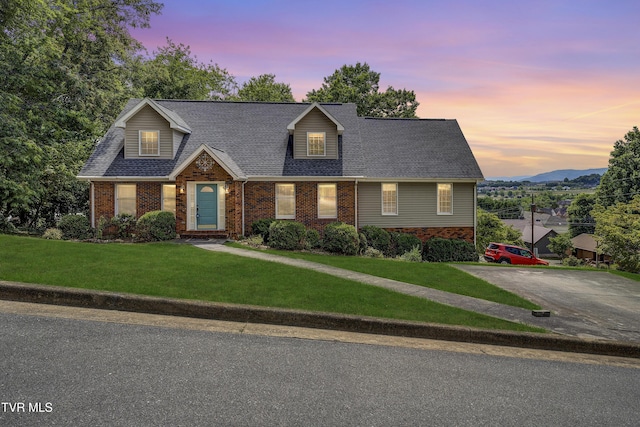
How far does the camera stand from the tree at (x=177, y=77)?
1180 inches

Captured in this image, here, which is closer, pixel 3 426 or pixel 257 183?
pixel 3 426

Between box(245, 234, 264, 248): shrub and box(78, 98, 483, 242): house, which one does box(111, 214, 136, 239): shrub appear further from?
box(245, 234, 264, 248): shrub

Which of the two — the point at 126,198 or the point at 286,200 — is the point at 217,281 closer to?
the point at 286,200

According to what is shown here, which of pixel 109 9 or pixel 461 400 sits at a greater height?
pixel 109 9

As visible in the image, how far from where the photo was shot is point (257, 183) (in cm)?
2103

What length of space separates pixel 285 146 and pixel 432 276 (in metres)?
14.0

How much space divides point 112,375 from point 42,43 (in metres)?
21.8

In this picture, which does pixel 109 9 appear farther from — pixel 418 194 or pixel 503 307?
pixel 503 307

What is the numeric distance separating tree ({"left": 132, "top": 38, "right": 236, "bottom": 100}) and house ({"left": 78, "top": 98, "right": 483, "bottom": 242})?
299 inches

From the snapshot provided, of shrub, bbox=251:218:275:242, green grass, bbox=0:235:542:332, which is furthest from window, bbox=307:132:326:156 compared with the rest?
green grass, bbox=0:235:542:332

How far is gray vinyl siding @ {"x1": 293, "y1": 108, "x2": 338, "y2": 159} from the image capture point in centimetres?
2227

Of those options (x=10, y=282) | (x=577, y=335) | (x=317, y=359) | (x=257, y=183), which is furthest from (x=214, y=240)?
(x=577, y=335)

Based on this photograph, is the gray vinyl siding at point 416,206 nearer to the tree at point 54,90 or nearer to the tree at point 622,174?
the tree at point 54,90

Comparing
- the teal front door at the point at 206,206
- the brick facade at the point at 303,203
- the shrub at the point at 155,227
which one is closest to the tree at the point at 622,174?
the brick facade at the point at 303,203
